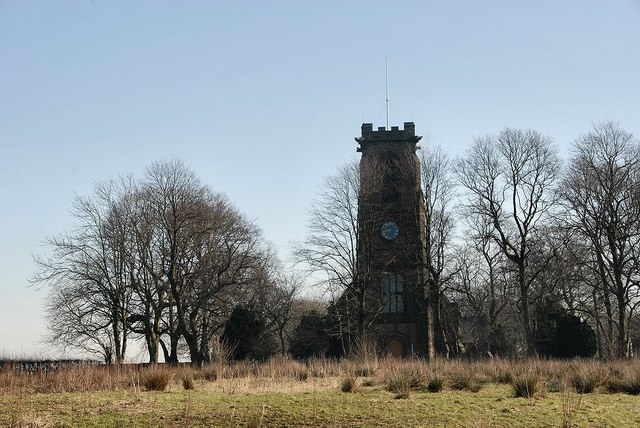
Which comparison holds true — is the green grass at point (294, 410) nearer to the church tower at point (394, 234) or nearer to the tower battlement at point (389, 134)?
the church tower at point (394, 234)

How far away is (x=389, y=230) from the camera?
4772cm

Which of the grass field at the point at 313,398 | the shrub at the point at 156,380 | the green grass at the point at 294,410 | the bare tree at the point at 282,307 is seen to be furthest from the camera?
the bare tree at the point at 282,307

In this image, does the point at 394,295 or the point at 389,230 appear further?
the point at 394,295

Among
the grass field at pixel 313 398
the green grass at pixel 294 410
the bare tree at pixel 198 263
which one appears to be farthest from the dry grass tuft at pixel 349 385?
the bare tree at pixel 198 263

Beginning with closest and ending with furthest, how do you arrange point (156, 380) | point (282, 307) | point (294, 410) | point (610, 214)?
1. point (294, 410)
2. point (156, 380)
3. point (610, 214)
4. point (282, 307)

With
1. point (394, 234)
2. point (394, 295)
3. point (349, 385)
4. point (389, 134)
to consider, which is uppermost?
point (389, 134)

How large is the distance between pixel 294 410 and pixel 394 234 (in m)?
34.3

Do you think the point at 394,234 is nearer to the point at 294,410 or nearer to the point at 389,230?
the point at 389,230

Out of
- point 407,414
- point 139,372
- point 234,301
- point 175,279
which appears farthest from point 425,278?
point 407,414

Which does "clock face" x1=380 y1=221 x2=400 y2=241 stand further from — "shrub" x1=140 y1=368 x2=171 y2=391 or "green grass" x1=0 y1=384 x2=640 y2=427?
"shrub" x1=140 y1=368 x2=171 y2=391

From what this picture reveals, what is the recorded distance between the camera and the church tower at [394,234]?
4278 centimetres

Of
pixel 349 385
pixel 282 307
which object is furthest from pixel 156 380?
pixel 282 307

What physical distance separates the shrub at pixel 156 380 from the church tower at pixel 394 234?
24.2 metres

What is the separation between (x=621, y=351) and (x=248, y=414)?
27.3 meters
